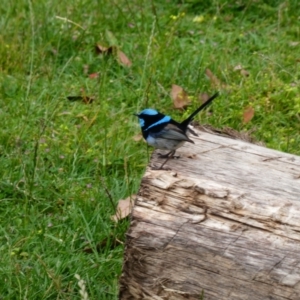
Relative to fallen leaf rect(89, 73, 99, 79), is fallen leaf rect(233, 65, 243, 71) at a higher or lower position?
higher

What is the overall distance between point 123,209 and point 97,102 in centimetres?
140

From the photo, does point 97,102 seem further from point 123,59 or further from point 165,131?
point 165,131

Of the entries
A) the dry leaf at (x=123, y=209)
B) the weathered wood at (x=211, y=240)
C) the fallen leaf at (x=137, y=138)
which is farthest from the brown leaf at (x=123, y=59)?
the weathered wood at (x=211, y=240)

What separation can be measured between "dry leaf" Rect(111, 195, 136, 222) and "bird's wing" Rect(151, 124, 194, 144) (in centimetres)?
41

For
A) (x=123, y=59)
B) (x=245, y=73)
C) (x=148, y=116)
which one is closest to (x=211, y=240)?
(x=148, y=116)

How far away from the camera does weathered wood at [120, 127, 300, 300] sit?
9.32 ft

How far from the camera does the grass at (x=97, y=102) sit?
366 cm

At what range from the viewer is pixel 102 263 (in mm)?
3539

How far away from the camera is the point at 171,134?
11.5ft

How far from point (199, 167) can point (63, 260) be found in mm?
764

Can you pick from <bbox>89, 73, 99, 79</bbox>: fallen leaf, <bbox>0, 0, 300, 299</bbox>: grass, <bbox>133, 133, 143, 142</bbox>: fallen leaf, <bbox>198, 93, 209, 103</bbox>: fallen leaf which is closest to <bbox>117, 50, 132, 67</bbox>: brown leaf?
<bbox>0, 0, 300, 299</bbox>: grass

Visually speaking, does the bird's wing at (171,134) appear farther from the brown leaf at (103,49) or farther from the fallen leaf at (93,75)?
the brown leaf at (103,49)

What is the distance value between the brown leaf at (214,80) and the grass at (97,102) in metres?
0.04

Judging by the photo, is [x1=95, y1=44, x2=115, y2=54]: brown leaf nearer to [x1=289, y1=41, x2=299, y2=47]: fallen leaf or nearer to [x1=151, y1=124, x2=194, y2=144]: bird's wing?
[x1=289, y1=41, x2=299, y2=47]: fallen leaf
